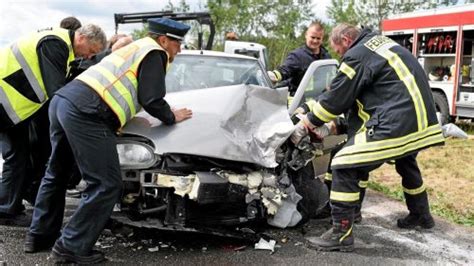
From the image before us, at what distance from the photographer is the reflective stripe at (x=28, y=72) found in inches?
150

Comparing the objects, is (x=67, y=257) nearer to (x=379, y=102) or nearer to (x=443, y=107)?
(x=379, y=102)

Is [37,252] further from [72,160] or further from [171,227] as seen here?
[171,227]

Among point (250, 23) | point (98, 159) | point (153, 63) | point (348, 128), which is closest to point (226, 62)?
point (348, 128)

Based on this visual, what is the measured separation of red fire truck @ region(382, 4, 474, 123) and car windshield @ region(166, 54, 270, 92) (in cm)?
715

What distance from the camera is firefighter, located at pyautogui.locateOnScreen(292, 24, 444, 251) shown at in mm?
3695

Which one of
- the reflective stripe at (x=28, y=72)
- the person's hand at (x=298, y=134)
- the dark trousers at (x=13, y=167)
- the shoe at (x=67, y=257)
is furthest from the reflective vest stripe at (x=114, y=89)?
the person's hand at (x=298, y=134)

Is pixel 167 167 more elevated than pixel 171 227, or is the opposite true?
pixel 167 167

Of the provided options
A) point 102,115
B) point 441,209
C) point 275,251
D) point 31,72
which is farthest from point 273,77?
point 102,115

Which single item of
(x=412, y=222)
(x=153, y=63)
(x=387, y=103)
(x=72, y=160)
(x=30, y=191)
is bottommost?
(x=412, y=222)

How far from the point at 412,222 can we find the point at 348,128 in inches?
44.2

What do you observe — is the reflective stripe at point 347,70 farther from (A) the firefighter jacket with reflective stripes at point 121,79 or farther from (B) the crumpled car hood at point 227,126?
(A) the firefighter jacket with reflective stripes at point 121,79

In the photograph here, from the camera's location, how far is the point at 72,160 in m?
3.56

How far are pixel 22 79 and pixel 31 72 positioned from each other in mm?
83

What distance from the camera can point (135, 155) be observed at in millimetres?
3352
